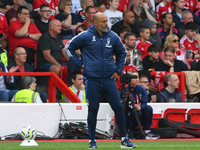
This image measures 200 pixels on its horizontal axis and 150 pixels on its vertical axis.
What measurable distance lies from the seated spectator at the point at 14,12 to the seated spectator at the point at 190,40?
5.14 meters

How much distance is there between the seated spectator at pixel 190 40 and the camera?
1270 centimetres

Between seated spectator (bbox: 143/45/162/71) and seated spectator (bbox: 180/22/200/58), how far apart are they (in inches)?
84.3

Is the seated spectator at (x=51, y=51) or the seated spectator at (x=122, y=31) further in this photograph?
the seated spectator at (x=122, y=31)

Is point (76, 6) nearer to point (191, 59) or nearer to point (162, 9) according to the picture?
point (162, 9)

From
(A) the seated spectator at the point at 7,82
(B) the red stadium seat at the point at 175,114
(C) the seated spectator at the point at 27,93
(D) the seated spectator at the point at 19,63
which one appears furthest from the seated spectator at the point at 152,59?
(A) the seated spectator at the point at 7,82

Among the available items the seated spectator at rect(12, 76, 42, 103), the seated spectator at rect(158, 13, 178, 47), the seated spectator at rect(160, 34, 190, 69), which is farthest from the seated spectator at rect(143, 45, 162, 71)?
the seated spectator at rect(12, 76, 42, 103)

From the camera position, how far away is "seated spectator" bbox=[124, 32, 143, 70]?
34.3 feet

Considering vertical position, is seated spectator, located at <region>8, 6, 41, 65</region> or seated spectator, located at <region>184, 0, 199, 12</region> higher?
seated spectator, located at <region>184, 0, 199, 12</region>

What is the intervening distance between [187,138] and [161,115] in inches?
32.6

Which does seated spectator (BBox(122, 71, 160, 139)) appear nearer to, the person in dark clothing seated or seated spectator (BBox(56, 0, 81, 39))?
the person in dark clothing seated

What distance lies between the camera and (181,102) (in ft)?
30.6

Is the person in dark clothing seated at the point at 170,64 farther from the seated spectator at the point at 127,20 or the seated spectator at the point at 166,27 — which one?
the seated spectator at the point at 166,27

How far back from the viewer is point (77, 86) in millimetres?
9352

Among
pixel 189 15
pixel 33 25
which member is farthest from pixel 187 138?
pixel 189 15
